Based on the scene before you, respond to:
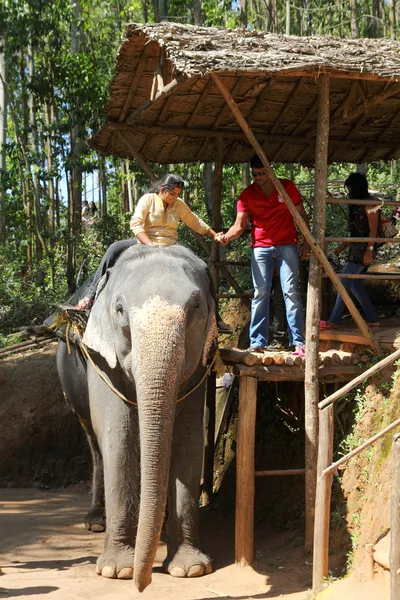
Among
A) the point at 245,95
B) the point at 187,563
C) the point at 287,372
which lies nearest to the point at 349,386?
the point at 287,372

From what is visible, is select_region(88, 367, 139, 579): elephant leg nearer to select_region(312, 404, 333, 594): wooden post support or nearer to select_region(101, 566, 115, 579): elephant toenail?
select_region(101, 566, 115, 579): elephant toenail

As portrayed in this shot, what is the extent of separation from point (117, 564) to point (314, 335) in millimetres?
2483

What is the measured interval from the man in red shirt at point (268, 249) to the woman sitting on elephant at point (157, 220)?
38 centimetres

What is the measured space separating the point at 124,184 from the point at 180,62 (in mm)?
15758

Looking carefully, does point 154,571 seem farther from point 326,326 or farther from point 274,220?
point 274,220

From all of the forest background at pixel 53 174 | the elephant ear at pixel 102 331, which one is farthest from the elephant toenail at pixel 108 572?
the forest background at pixel 53 174

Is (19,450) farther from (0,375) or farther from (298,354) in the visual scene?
(298,354)

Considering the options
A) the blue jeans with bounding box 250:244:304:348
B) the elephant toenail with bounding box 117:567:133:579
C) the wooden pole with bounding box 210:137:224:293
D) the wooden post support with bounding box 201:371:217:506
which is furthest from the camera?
the wooden post support with bounding box 201:371:217:506

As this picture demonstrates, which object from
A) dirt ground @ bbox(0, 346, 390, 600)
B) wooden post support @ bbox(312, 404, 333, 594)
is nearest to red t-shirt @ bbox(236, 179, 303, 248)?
wooden post support @ bbox(312, 404, 333, 594)

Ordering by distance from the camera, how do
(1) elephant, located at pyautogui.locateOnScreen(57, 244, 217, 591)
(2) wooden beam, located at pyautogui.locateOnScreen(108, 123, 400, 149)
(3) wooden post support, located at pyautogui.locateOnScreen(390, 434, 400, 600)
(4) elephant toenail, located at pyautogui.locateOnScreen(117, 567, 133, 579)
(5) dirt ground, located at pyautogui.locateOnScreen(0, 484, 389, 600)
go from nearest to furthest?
1. (3) wooden post support, located at pyautogui.locateOnScreen(390, 434, 400, 600)
2. (1) elephant, located at pyautogui.locateOnScreen(57, 244, 217, 591)
3. (5) dirt ground, located at pyautogui.locateOnScreen(0, 484, 389, 600)
4. (4) elephant toenail, located at pyautogui.locateOnScreen(117, 567, 133, 579)
5. (2) wooden beam, located at pyautogui.locateOnScreen(108, 123, 400, 149)

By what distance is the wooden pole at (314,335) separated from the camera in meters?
7.38

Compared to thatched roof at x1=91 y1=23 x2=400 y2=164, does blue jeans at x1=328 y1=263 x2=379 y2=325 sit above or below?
below

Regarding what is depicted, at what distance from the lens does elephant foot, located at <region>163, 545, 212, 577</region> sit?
6.77 metres

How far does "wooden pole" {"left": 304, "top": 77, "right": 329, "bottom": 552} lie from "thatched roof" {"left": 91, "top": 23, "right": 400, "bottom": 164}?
1.50 ft
